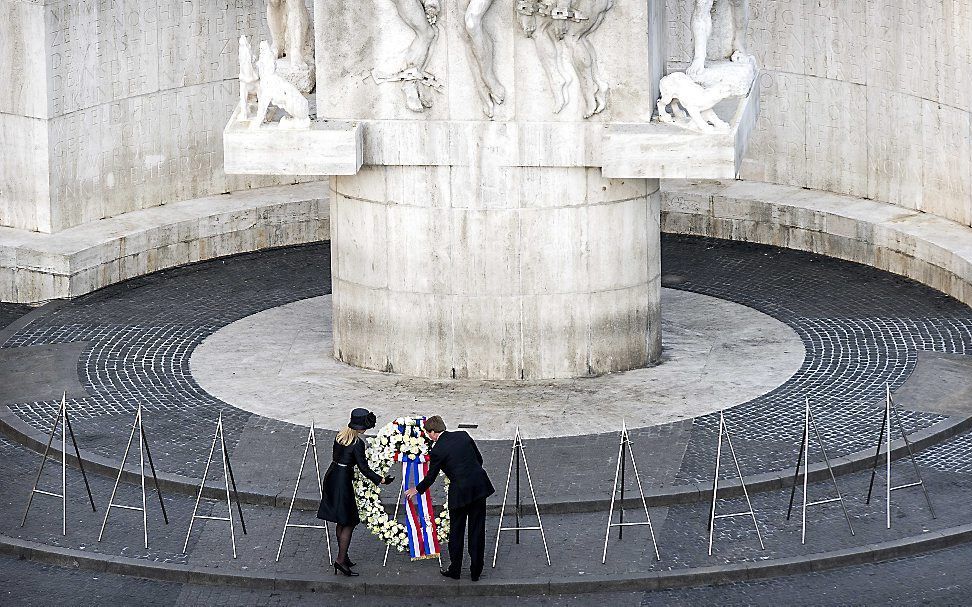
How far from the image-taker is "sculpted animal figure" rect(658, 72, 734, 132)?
22203 mm

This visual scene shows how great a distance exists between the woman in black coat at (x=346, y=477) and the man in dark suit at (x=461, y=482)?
519 mm

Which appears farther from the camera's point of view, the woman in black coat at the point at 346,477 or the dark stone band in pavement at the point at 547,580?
the dark stone band in pavement at the point at 547,580

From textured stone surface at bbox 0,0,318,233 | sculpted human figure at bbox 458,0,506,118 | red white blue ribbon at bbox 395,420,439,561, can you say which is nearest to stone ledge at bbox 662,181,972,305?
textured stone surface at bbox 0,0,318,233

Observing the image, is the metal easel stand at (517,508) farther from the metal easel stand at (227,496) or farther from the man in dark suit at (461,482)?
the metal easel stand at (227,496)

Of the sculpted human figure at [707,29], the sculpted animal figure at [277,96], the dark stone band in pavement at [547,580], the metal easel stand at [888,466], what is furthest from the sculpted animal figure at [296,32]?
the metal easel stand at [888,466]

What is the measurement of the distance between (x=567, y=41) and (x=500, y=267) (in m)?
2.63

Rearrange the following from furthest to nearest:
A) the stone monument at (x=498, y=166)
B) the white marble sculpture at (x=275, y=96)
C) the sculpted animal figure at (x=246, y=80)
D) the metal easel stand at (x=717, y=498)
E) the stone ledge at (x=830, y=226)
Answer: the stone ledge at (x=830, y=226) < the sculpted animal figure at (x=246, y=80) < the white marble sculpture at (x=275, y=96) < the stone monument at (x=498, y=166) < the metal easel stand at (x=717, y=498)

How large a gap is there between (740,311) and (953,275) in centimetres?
298

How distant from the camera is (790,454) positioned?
2081 centimetres

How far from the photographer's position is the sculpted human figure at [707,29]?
23.7 meters

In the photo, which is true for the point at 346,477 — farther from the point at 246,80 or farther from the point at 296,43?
the point at 296,43

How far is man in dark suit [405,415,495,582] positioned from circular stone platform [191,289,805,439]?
346cm

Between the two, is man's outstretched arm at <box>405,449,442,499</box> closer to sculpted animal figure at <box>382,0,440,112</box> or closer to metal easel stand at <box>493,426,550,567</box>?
metal easel stand at <box>493,426,550,567</box>

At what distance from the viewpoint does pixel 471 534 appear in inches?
707
